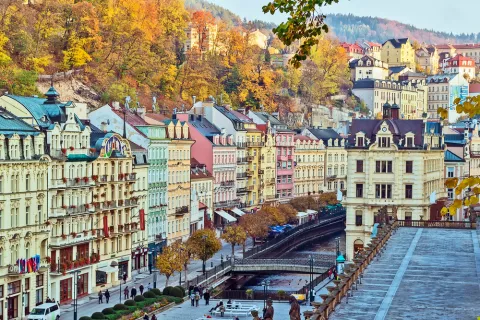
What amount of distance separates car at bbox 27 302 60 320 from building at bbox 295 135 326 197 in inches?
3193

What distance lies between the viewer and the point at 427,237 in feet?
217

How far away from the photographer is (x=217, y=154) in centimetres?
11600

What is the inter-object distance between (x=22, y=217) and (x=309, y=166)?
83.2 m

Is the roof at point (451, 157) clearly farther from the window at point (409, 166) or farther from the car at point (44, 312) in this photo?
the car at point (44, 312)

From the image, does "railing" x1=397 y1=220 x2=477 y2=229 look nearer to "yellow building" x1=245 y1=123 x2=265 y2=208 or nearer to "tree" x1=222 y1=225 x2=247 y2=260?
"tree" x1=222 y1=225 x2=247 y2=260

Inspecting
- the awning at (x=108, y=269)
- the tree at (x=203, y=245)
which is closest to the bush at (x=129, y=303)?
the awning at (x=108, y=269)

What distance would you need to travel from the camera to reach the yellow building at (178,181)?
9638 cm

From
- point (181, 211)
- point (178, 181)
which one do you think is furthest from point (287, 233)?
point (178, 181)

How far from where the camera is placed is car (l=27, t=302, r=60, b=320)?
6347 centimetres

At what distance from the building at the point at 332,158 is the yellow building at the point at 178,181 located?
170ft

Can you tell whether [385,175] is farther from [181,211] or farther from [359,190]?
[181,211]

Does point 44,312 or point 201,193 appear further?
point 201,193

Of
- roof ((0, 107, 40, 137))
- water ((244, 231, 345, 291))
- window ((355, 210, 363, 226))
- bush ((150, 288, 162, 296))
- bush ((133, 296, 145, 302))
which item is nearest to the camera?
roof ((0, 107, 40, 137))

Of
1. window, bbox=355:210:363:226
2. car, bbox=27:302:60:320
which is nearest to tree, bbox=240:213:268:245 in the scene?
window, bbox=355:210:363:226
